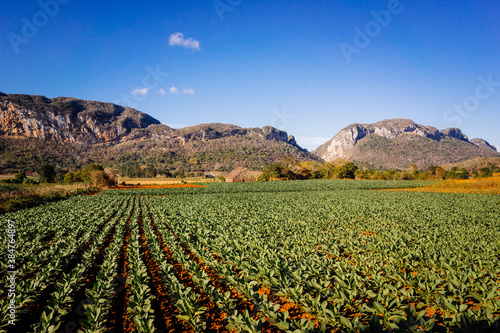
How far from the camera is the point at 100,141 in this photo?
5891 inches

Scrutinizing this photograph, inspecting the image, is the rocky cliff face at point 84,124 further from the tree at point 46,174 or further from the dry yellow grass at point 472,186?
the dry yellow grass at point 472,186

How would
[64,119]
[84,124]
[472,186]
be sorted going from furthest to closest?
[84,124], [64,119], [472,186]

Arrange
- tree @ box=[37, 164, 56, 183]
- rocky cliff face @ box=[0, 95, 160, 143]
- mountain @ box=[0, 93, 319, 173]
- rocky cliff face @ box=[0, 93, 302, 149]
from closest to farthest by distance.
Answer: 1. tree @ box=[37, 164, 56, 183]
2. mountain @ box=[0, 93, 319, 173]
3. rocky cliff face @ box=[0, 95, 160, 143]
4. rocky cliff face @ box=[0, 93, 302, 149]

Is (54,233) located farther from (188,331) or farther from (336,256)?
(336,256)

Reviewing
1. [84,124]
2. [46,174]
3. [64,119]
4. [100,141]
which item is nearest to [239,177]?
[46,174]

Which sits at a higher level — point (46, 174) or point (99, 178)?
point (46, 174)

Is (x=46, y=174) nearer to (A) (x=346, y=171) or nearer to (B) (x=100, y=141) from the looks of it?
(A) (x=346, y=171)

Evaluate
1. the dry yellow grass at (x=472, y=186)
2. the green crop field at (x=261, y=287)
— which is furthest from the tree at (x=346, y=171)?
the green crop field at (x=261, y=287)

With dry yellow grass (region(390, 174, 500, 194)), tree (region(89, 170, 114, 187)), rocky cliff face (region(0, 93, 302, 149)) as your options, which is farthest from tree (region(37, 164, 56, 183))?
rocky cliff face (region(0, 93, 302, 149))

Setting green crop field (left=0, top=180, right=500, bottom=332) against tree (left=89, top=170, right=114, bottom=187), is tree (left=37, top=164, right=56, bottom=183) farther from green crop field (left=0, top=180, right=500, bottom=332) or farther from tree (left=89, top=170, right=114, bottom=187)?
green crop field (left=0, top=180, right=500, bottom=332)

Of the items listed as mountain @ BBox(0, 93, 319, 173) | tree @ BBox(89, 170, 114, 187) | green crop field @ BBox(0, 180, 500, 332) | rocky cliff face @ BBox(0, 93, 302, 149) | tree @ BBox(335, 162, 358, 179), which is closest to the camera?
green crop field @ BBox(0, 180, 500, 332)

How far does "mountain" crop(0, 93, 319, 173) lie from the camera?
3693 inches

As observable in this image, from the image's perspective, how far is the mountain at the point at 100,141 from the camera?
308ft

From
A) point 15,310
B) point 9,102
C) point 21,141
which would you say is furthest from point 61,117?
point 15,310
